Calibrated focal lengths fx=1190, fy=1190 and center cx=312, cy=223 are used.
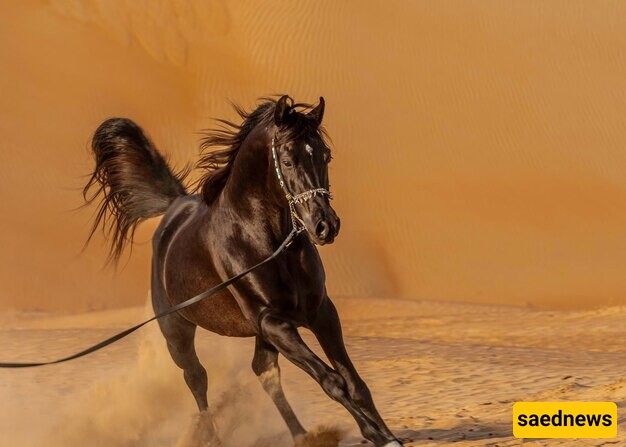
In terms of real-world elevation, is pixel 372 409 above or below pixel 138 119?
below

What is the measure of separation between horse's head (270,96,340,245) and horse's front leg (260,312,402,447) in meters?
0.62

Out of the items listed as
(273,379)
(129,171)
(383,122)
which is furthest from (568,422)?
(383,122)

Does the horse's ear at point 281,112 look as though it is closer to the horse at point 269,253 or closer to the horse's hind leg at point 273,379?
the horse at point 269,253

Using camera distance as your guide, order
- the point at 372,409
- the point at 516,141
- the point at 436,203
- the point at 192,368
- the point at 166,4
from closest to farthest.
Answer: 1. the point at 372,409
2. the point at 192,368
3. the point at 436,203
4. the point at 516,141
5. the point at 166,4

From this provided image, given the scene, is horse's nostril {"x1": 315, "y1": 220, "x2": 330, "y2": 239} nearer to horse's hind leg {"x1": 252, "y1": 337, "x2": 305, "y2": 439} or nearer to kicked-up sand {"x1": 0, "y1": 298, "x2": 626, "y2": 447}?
kicked-up sand {"x1": 0, "y1": 298, "x2": 626, "y2": 447}

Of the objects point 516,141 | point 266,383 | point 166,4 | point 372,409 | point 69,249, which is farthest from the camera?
point 166,4

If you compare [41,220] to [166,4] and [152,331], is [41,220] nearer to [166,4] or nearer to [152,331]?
[166,4]

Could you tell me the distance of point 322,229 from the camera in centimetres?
613

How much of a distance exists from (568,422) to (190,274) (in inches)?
106

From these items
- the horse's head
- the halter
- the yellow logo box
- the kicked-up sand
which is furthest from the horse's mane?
the yellow logo box

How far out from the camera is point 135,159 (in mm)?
9430

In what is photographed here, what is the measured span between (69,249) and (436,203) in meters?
8.20

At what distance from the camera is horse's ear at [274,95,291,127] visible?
6.50m

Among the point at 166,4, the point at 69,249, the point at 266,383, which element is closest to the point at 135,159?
the point at 266,383
